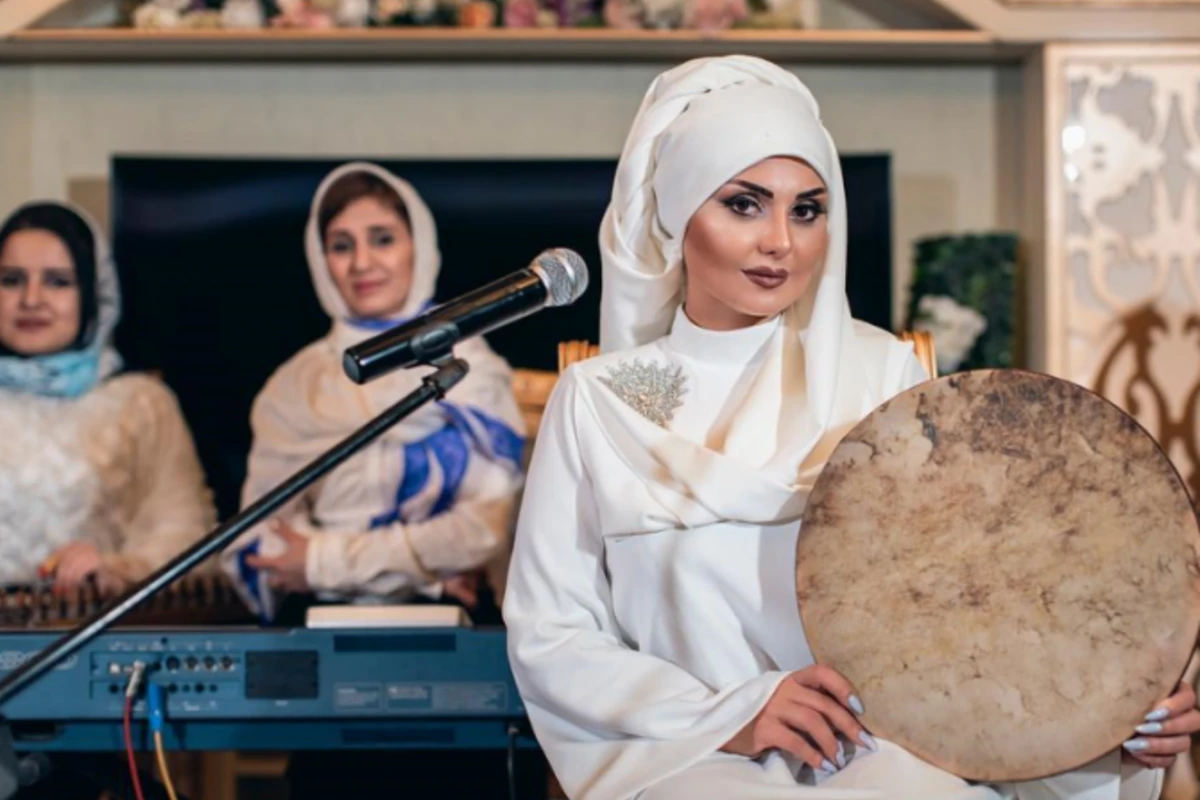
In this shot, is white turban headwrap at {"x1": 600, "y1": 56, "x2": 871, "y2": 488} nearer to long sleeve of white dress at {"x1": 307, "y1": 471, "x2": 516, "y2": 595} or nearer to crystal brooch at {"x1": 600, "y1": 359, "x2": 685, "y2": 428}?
crystal brooch at {"x1": 600, "y1": 359, "x2": 685, "y2": 428}

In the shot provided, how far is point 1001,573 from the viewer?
203 cm

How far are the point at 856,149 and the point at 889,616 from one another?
Result: 8.67 ft

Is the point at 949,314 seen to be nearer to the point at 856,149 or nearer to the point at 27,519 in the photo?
the point at 856,149

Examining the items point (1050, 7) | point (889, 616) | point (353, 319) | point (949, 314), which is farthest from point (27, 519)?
point (1050, 7)

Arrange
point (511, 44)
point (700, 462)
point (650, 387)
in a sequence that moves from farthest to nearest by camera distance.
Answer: point (511, 44), point (650, 387), point (700, 462)

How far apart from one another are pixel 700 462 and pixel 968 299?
1960 millimetres

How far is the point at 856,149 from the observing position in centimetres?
451

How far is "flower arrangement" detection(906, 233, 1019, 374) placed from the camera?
3996 mm

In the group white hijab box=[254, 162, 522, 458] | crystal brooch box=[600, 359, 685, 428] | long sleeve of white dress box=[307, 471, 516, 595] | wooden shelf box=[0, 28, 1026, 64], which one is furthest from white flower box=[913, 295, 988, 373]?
crystal brooch box=[600, 359, 685, 428]

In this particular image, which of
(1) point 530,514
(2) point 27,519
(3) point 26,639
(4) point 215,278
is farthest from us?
(4) point 215,278

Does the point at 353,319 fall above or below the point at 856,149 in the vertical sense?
below

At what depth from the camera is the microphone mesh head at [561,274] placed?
7.08 ft

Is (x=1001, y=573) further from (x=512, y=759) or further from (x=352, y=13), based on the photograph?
(x=352, y=13)

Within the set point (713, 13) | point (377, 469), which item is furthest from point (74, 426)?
point (713, 13)
